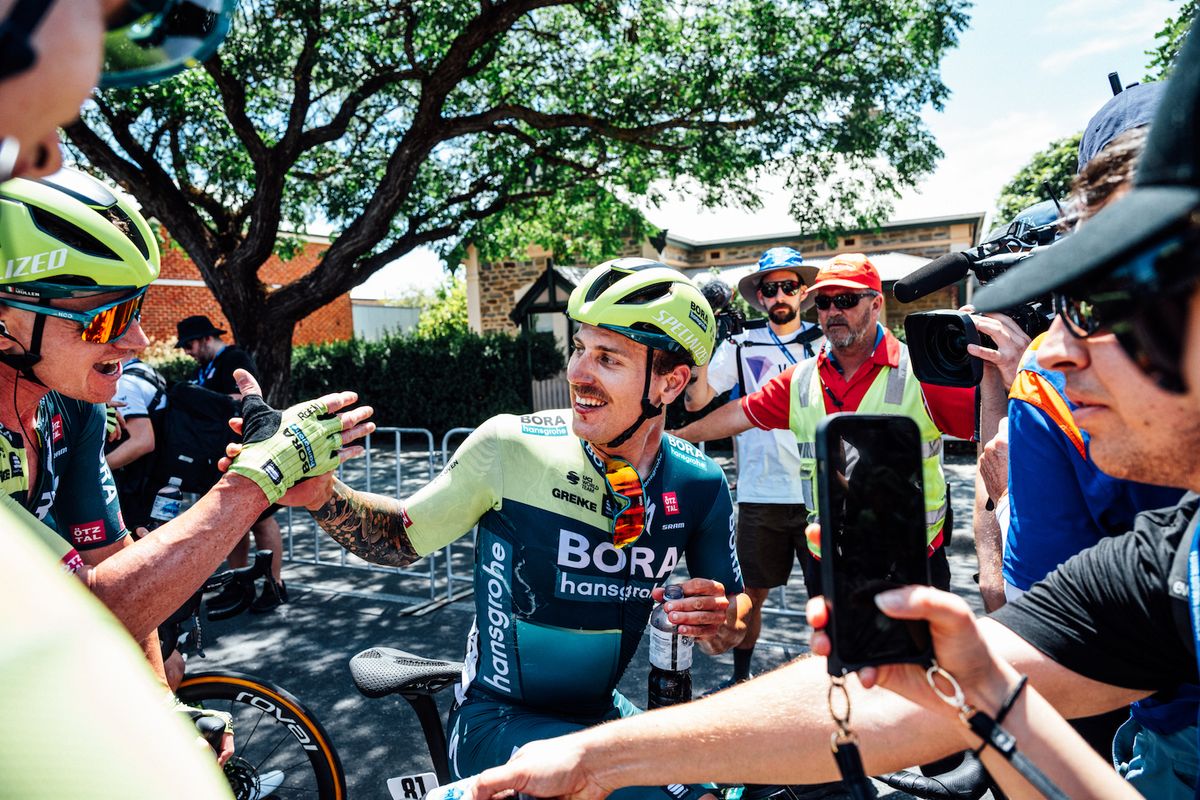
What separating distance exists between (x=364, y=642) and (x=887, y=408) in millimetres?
4329

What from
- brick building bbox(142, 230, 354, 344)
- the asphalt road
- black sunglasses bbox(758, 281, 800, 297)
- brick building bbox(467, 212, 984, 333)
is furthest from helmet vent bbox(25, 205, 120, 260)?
brick building bbox(142, 230, 354, 344)

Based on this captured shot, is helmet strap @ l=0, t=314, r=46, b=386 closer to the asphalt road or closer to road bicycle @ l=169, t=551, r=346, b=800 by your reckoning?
road bicycle @ l=169, t=551, r=346, b=800

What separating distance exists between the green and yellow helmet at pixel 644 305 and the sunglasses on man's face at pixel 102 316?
1400mm

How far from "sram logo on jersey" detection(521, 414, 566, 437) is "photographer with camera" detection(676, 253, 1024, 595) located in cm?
202

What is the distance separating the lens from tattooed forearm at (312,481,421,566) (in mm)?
2502

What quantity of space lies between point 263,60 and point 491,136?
416 cm

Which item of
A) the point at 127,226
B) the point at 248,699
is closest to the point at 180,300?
the point at 248,699

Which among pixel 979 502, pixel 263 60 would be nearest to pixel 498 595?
pixel 979 502

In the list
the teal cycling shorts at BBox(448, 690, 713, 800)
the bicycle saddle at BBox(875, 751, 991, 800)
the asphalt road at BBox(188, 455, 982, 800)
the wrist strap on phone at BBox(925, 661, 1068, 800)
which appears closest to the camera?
the wrist strap on phone at BBox(925, 661, 1068, 800)

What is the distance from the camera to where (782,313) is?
6.07 m

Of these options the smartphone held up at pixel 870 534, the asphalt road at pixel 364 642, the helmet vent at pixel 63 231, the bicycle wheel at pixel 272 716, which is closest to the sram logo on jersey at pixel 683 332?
the smartphone held up at pixel 870 534

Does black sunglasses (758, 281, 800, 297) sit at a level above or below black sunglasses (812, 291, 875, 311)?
above

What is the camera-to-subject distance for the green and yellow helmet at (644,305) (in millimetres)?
2645

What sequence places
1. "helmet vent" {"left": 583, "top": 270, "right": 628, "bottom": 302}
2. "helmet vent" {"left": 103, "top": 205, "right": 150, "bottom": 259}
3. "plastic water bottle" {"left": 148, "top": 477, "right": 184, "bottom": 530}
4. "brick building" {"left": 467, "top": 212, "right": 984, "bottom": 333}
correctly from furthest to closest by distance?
1. "brick building" {"left": 467, "top": 212, "right": 984, "bottom": 333}
2. "plastic water bottle" {"left": 148, "top": 477, "right": 184, "bottom": 530}
3. "helmet vent" {"left": 583, "top": 270, "right": 628, "bottom": 302}
4. "helmet vent" {"left": 103, "top": 205, "right": 150, "bottom": 259}
